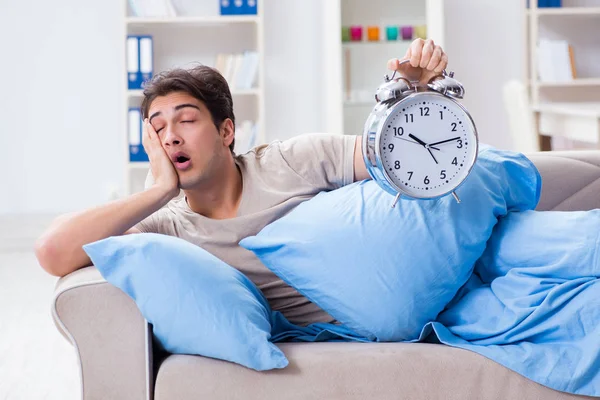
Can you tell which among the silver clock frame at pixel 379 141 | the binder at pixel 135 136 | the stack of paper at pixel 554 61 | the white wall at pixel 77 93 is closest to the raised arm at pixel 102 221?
the silver clock frame at pixel 379 141

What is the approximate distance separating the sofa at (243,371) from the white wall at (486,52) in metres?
4.25

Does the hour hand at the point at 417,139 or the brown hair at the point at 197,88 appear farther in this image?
the brown hair at the point at 197,88

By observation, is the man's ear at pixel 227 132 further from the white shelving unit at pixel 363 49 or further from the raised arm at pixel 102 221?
the white shelving unit at pixel 363 49

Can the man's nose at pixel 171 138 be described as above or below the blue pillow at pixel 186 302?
above

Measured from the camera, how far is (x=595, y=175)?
6.30 ft

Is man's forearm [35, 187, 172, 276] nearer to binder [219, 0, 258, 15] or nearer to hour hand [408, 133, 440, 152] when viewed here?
hour hand [408, 133, 440, 152]

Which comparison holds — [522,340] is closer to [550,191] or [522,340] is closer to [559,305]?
[559,305]

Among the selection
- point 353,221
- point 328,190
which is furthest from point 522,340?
point 328,190

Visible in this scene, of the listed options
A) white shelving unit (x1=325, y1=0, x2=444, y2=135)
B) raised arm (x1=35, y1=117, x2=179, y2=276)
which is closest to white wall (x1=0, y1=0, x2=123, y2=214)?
white shelving unit (x1=325, y1=0, x2=444, y2=135)

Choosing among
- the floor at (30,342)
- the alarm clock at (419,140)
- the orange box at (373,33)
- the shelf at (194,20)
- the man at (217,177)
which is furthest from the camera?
the orange box at (373,33)

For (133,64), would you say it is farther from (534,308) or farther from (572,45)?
(534,308)

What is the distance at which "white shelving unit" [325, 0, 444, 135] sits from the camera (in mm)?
4941

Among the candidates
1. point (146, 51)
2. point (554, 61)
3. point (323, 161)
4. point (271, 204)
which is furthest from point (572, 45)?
point (271, 204)

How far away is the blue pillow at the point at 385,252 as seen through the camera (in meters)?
1.47
